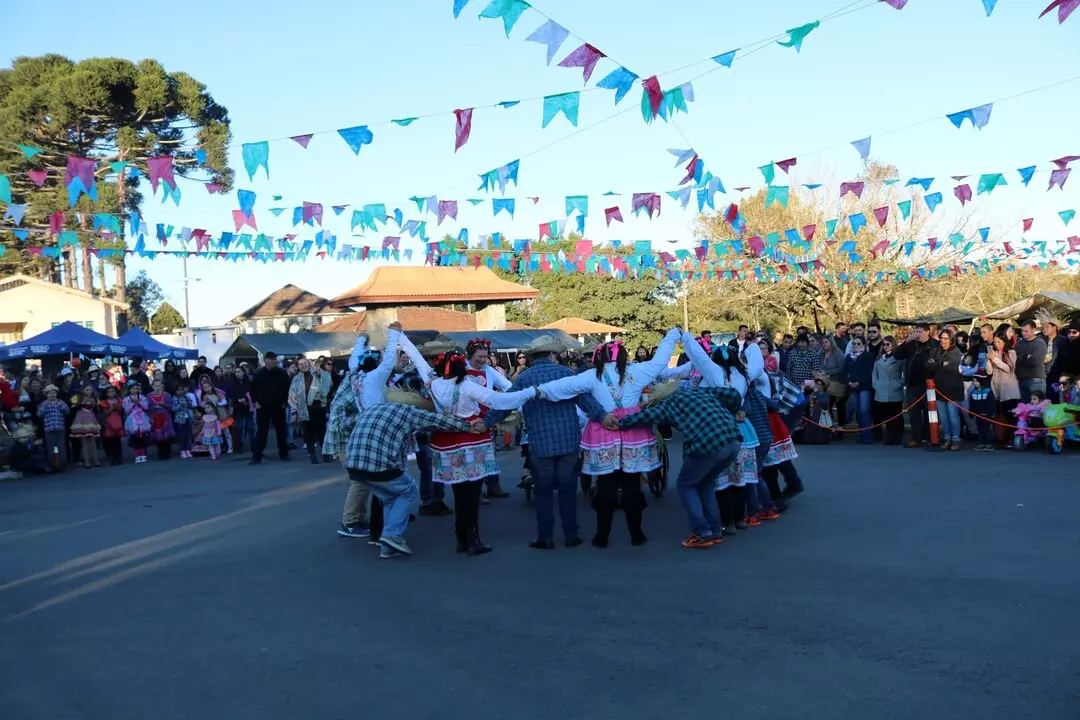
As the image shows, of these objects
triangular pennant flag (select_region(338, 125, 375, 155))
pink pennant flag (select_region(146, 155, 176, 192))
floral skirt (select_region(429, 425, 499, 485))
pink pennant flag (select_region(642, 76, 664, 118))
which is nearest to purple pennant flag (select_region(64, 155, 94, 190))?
pink pennant flag (select_region(146, 155, 176, 192))

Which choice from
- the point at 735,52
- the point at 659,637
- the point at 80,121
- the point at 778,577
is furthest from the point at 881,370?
the point at 80,121

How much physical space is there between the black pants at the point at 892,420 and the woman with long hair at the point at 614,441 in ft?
26.8

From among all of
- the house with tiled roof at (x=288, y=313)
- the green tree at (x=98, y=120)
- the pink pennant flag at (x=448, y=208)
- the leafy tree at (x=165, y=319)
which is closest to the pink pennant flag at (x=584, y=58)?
the pink pennant flag at (x=448, y=208)

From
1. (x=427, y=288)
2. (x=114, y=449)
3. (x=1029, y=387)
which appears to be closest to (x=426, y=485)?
(x=1029, y=387)

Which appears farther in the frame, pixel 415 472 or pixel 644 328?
pixel 644 328

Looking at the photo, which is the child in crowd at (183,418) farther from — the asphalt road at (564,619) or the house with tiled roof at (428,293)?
the house with tiled roof at (428,293)

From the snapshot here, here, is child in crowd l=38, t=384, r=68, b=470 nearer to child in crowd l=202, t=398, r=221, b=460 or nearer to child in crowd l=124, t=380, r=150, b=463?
child in crowd l=124, t=380, r=150, b=463

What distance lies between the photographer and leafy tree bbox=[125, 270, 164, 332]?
72125 mm

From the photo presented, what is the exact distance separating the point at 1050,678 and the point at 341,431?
20.8 feet

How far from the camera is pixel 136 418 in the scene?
1745 cm

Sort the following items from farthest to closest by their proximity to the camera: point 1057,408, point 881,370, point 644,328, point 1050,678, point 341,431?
1. point 644,328
2. point 881,370
3. point 1057,408
4. point 341,431
5. point 1050,678

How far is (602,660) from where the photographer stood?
5164 mm

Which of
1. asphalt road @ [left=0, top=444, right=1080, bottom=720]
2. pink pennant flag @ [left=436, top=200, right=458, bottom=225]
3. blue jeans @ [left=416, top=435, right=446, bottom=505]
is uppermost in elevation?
pink pennant flag @ [left=436, top=200, right=458, bottom=225]

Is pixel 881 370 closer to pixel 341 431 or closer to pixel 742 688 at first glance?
pixel 341 431
